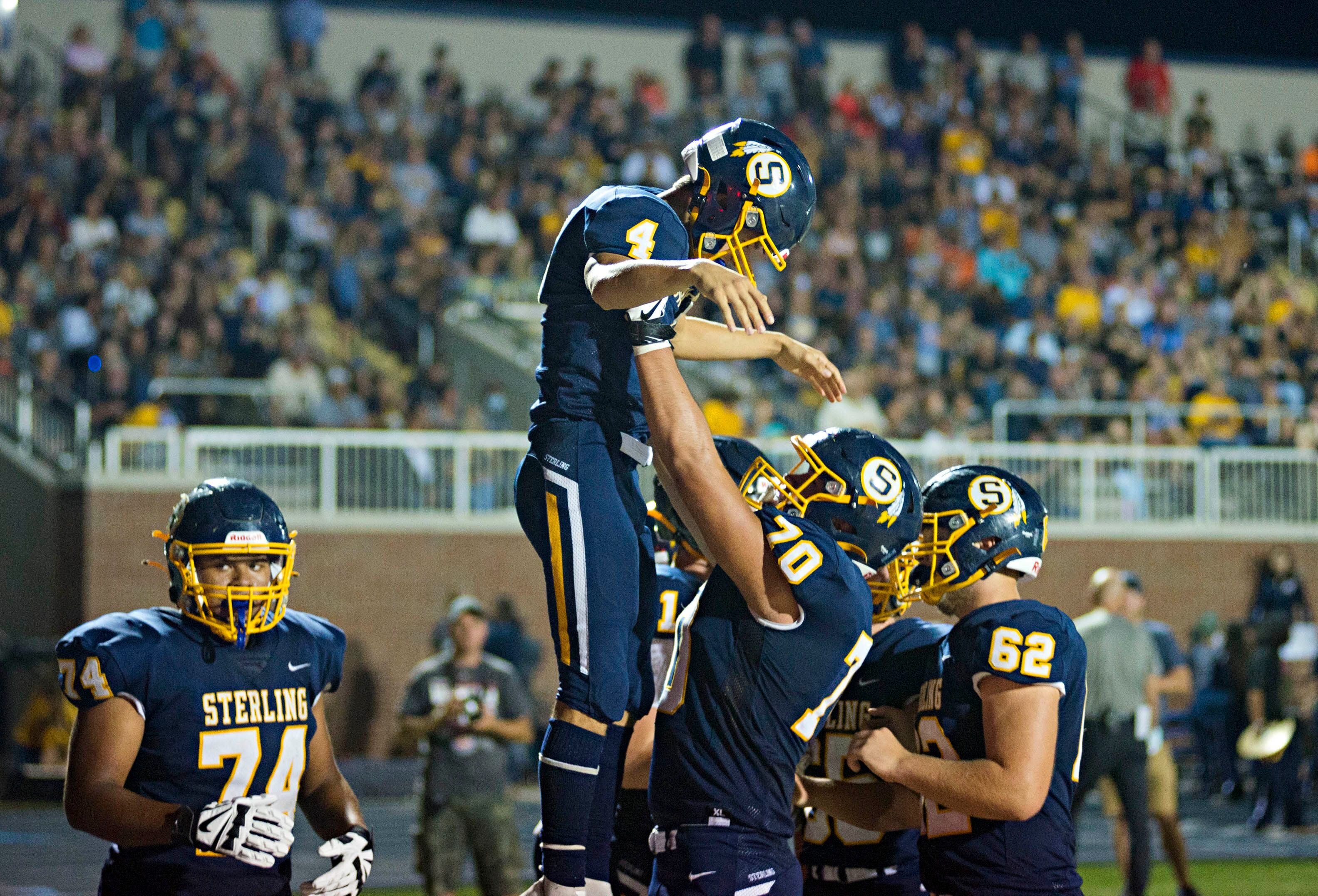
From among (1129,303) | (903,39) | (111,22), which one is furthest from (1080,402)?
(111,22)

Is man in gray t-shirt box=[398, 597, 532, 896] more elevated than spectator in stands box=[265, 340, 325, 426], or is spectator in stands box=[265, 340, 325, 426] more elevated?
spectator in stands box=[265, 340, 325, 426]

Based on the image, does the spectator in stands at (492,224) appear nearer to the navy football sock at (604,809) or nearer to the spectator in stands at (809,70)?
the spectator in stands at (809,70)

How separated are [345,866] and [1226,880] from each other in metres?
8.56

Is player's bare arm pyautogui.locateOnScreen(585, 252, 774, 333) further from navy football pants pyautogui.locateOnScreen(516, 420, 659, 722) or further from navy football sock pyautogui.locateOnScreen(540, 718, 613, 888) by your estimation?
navy football sock pyautogui.locateOnScreen(540, 718, 613, 888)

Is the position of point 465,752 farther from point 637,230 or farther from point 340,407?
point 340,407

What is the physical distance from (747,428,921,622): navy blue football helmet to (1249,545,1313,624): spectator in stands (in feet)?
46.2

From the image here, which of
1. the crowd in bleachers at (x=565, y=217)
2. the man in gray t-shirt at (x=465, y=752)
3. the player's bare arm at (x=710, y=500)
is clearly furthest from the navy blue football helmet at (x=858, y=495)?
the crowd in bleachers at (x=565, y=217)

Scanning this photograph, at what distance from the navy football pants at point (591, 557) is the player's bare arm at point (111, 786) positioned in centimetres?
103

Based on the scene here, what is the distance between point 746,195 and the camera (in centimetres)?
411

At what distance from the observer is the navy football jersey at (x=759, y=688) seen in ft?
11.8

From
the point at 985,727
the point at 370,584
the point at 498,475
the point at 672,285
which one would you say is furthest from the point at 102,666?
the point at 370,584

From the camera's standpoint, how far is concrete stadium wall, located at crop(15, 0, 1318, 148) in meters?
21.1

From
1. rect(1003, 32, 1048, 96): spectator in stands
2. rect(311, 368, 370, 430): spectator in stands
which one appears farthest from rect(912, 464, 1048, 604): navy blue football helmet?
rect(1003, 32, 1048, 96): spectator in stands

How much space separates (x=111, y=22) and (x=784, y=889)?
19418mm
